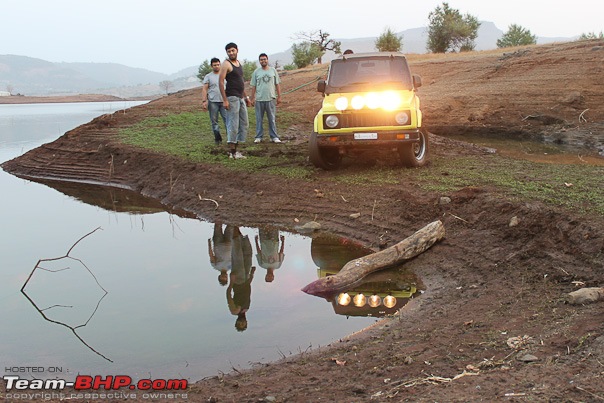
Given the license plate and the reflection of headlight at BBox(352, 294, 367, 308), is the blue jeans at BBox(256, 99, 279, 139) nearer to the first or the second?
the license plate

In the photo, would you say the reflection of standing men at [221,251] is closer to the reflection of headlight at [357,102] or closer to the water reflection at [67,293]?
the water reflection at [67,293]

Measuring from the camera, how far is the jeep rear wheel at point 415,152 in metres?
11.4

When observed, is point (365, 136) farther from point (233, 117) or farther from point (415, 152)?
point (233, 117)

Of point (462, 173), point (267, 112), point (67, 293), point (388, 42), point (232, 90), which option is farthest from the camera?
point (388, 42)

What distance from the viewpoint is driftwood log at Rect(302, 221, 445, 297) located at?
7417mm

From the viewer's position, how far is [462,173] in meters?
11.0

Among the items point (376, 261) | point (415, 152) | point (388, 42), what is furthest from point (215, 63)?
point (388, 42)

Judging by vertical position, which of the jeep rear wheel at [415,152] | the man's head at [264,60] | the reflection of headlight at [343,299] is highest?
the man's head at [264,60]

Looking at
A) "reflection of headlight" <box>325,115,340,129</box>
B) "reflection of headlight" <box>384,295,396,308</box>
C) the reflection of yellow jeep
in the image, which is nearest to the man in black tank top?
the reflection of yellow jeep

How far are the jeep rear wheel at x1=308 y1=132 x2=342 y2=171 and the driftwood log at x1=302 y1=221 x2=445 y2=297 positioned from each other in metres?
3.55

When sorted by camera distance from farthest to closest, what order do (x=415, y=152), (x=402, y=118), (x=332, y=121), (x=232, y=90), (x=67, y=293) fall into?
1. (x=232, y=90)
2. (x=415, y=152)
3. (x=332, y=121)
4. (x=402, y=118)
5. (x=67, y=293)

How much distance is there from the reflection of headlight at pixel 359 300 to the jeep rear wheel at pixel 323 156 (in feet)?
14.9

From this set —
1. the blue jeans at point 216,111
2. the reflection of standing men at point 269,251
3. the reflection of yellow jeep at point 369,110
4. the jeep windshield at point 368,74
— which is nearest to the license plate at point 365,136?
the reflection of yellow jeep at point 369,110

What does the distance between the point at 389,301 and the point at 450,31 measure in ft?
133
